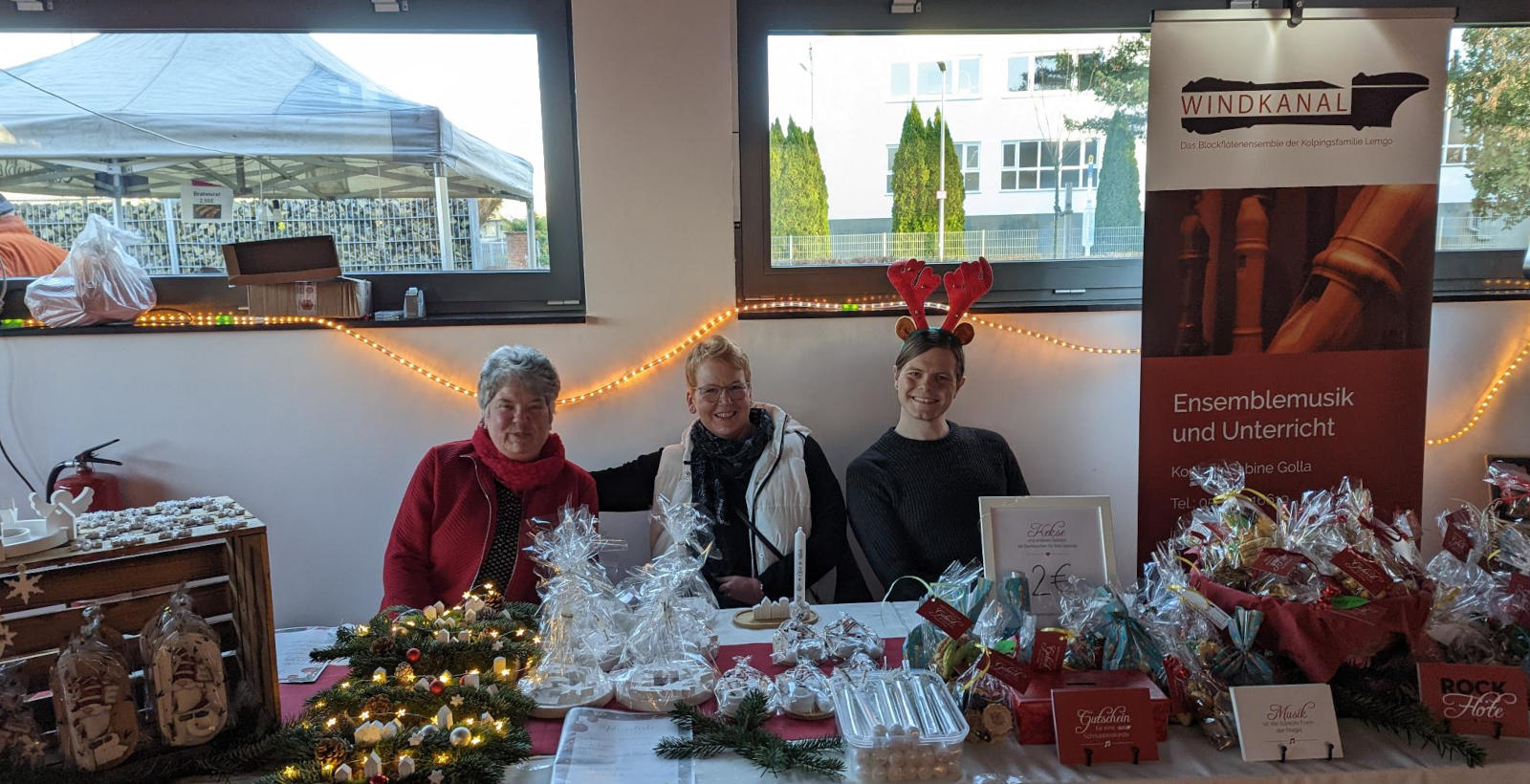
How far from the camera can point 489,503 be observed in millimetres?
2404

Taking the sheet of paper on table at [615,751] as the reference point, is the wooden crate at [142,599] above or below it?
above

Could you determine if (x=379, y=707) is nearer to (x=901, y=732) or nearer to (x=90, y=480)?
(x=901, y=732)

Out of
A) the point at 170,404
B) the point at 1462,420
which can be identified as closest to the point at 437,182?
the point at 170,404

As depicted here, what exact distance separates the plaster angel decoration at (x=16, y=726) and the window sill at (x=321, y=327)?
1.69 metres

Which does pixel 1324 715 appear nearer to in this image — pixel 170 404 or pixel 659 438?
pixel 659 438

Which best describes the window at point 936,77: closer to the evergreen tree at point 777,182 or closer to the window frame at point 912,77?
the window frame at point 912,77

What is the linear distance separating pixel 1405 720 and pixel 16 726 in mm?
2228

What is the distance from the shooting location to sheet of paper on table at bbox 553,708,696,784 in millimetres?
1377

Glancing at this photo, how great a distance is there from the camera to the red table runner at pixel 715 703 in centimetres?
150

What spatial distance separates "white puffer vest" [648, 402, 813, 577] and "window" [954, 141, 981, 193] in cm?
109

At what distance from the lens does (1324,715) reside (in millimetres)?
1448

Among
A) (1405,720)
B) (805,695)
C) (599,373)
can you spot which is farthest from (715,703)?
(599,373)

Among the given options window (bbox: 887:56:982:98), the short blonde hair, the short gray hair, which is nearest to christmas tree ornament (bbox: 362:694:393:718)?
the short gray hair

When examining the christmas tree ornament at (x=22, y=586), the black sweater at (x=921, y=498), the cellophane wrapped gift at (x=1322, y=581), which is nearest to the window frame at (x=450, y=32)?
the black sweater at (x=921, y=498)
